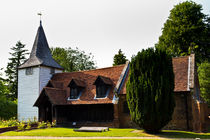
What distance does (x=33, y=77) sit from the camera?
3058 centimetres

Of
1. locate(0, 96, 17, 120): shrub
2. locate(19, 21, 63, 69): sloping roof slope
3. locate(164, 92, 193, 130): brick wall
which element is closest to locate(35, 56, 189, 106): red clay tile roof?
locate(164, 92, 193, 130): brick wall

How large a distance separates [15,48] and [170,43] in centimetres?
3673

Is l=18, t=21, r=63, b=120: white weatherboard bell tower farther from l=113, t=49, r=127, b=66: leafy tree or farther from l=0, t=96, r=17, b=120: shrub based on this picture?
l=113, t=49, r=127, b=66: leafy tree

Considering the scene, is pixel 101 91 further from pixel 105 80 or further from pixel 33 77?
pixel 33 77

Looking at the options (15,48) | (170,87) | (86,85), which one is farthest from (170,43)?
(15,48)

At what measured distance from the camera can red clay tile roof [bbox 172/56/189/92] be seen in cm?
2062

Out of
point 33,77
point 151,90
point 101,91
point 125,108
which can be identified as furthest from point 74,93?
point 151,90

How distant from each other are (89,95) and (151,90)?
33.0 ft

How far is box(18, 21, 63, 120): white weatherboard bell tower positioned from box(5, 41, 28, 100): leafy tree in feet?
57.3

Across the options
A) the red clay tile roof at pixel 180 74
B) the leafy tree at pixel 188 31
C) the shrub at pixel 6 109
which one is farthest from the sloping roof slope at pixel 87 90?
the leafy tree at pixel 188 31

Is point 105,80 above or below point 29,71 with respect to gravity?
below

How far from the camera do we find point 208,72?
28141mm

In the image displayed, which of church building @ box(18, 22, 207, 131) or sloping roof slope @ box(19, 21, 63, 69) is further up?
sloping roof slope @ box(19, 21, 63, 69)

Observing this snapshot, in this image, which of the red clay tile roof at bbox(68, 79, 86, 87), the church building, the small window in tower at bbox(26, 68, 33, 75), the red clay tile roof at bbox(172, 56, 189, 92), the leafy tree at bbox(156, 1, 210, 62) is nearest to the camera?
the church building
